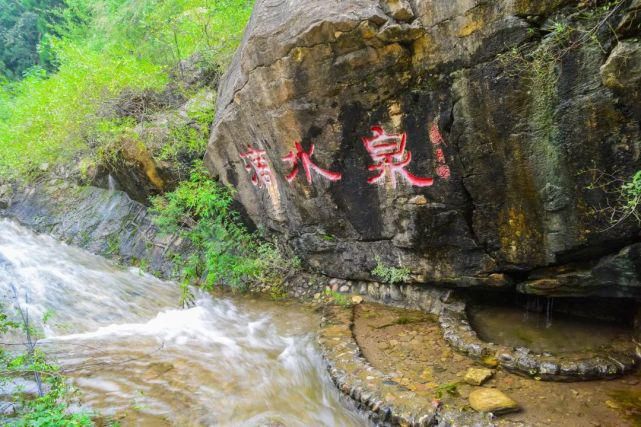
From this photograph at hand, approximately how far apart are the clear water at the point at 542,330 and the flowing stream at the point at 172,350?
7.34 ft

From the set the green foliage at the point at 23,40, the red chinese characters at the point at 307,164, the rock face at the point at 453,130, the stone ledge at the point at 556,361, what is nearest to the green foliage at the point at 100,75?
the red chinese characters at the point at 307,164

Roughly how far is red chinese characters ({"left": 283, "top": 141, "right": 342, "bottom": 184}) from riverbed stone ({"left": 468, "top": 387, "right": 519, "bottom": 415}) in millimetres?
3331

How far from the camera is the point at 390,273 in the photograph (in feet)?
19.7

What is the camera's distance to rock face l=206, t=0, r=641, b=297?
3.71 meters

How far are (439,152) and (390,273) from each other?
6.86 ft

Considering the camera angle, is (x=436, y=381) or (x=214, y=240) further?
(x=214, y=240)

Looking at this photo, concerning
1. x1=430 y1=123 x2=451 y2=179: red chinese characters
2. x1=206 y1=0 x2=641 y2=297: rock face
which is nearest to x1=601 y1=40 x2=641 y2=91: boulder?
x1=206 y1=0 x2=641 y2=297: rock face

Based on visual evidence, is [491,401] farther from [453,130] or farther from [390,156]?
[390,156]

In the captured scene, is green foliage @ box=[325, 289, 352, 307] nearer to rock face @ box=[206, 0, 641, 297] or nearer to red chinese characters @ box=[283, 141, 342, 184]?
rock face @ box=[206, 0, 641, 297]

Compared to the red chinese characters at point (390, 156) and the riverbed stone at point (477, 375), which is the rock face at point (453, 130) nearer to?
the red chinese characters at point (390, 156)

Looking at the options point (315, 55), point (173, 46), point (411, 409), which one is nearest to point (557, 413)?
point (411, 409)

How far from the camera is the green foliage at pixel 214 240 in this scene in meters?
7.53

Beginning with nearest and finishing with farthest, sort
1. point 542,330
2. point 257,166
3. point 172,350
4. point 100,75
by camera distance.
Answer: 1. point 542,330
2. point 172,350
3. point 257,166
4. point 100,75

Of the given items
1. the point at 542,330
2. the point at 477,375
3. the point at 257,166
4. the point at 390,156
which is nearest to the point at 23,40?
the point at 257,166
